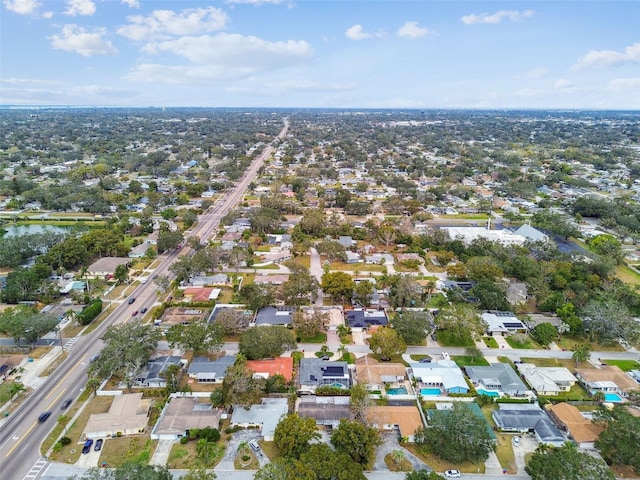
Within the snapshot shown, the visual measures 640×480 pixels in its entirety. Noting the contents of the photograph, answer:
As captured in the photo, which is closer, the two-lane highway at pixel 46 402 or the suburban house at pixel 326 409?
the two-lane highway at pixel 46 402

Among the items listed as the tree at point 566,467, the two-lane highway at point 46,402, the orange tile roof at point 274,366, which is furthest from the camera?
the orange tile roof at point 274,366

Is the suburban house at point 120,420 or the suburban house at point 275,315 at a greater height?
the suburban house at point 275,315

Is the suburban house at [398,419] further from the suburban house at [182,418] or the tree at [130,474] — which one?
the tree at [130,474]

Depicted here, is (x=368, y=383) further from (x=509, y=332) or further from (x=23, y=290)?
(x=23, y=290)

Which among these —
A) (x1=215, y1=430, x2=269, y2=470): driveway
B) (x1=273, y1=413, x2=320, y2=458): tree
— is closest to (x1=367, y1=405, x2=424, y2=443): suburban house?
(x1=273, y1=413, x2=320, y2=458): tree

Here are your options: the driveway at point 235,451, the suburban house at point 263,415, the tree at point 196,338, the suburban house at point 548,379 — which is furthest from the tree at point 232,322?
the suburban house at point 548,379

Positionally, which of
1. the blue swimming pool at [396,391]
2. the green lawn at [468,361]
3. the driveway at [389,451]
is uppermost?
the blue swimming pool at [396,391]

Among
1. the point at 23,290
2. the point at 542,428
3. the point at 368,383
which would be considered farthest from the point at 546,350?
the point at 23,290
